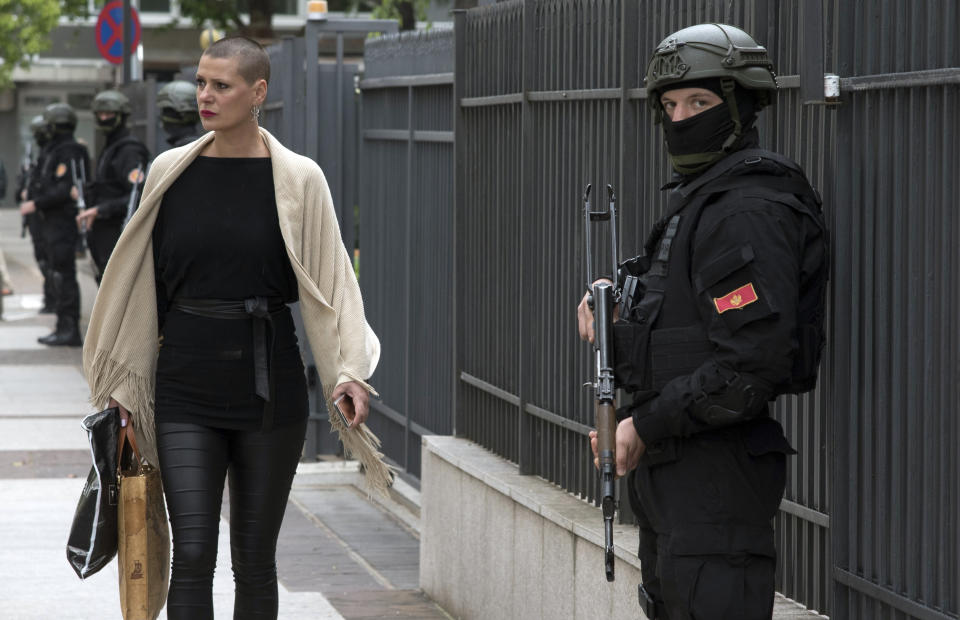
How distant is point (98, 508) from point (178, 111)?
6.01 metres

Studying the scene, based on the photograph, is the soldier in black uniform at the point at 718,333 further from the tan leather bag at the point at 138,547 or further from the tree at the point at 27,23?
the tree at the point at 27,23

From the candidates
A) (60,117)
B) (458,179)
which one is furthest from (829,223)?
(60,117)

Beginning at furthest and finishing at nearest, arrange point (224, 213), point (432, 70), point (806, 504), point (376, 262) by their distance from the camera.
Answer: point (376, 262), point (432, 70), point (224, 213), point (806, 504)

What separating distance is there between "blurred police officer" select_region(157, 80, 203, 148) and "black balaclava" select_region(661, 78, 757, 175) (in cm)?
693

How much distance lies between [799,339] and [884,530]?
557 millimetres

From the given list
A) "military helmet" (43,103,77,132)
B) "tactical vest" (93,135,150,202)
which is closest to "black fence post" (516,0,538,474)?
"tactical vest" (93,135,150,202)

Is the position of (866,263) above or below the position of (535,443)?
above

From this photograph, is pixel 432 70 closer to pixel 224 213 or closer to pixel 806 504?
pixel 224 213

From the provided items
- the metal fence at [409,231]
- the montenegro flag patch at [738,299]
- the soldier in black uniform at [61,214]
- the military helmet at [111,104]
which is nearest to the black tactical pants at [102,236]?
the military helmet at [111,104]

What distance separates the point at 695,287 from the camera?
11.2 feet

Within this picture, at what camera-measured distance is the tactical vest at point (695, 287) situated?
343cm

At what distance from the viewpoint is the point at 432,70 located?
8.30 meters

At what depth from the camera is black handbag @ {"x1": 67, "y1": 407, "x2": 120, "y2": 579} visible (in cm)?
466

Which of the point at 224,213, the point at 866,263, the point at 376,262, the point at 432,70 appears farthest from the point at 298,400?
the point at 376,262
